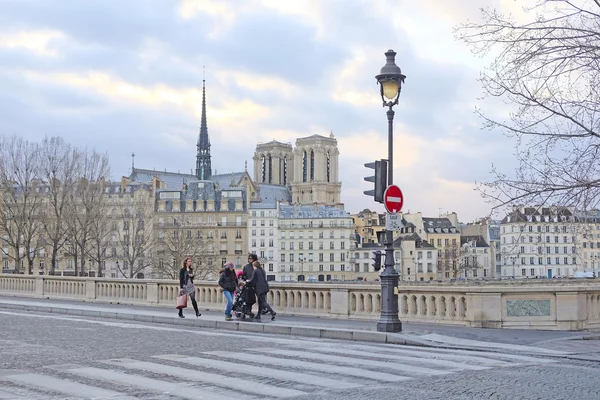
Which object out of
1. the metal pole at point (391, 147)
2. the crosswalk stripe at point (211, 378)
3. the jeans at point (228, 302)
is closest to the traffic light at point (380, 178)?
the metal pole at point (391, 147)

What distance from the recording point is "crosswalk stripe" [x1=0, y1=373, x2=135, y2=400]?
9.37 meters

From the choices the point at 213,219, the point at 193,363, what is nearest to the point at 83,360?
the point at 193,363

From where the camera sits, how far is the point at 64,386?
10.1 meters

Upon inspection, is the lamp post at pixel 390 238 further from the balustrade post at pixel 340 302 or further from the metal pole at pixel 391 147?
the balustrade post at pixel 340 302

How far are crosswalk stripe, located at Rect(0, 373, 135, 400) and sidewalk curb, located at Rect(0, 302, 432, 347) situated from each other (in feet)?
23.4

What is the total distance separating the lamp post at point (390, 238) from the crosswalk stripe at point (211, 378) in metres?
5.78

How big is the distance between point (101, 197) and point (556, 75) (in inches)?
1978

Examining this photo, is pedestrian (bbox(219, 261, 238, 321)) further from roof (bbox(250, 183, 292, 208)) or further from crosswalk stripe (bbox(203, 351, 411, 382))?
roof (bbox(250, 183, 292, 208))

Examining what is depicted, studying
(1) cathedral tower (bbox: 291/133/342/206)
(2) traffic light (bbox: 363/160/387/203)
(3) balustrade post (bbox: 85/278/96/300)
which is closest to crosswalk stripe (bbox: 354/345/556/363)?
(2) traffic light (bbox: 363/160/387/203)

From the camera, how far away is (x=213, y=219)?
134 meters

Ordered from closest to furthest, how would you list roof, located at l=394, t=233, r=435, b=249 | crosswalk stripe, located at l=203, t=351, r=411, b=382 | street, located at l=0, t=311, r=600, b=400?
street, located at l=0, t=311, r=600, b=400, crosswalk stripe, located at l=203, t=351, r=411, b=382, roof, located at l=394, t=233, r=435, b=249

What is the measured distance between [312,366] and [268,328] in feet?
22.9

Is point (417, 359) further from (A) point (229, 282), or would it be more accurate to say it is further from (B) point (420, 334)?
(A) point (229, 282)

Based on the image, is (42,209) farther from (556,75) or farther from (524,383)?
(524,383)
